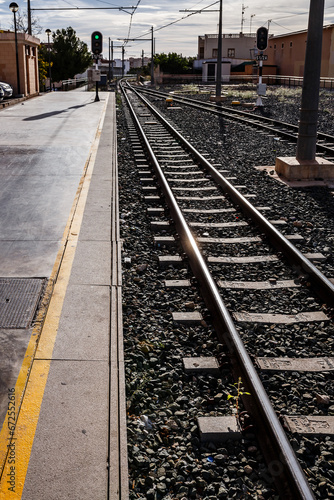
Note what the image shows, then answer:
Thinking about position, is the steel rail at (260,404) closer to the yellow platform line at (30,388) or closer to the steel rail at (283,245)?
the steel rail at (283,245)

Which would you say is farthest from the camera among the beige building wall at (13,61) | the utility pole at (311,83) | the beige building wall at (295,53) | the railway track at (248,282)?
the beige building wall at (295,53)

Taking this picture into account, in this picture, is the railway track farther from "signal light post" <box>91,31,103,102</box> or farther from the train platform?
"signal light post" <box>91,31,103,102</box>

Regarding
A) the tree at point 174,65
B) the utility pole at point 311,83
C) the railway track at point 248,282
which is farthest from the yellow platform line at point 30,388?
the tree at point 174,65

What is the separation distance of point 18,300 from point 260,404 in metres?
2.44

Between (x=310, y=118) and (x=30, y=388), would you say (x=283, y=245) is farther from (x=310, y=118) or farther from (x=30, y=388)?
(x=310, y=118)

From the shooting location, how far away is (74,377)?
3.63 meters

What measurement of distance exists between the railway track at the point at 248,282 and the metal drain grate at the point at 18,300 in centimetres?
109

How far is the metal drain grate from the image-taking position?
4410 mm

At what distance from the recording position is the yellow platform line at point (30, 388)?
9.14 ft

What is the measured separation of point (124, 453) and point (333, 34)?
52.3 metres

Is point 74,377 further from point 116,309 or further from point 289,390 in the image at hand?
point 289,390

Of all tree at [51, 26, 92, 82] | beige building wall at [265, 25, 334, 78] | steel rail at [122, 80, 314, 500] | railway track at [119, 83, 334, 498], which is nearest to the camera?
steel rail at [122, 80, 314, 500]

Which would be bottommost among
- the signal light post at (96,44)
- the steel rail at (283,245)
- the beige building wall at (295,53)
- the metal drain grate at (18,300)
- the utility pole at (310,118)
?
the metal drain grate at (18,300)

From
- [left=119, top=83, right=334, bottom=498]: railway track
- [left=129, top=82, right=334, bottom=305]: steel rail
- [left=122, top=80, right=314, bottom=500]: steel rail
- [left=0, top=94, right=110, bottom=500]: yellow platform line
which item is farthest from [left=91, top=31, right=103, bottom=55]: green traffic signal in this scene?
[left=122, top=80, right=314, bottom=500]: steel rail
